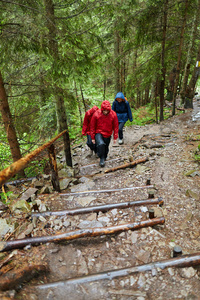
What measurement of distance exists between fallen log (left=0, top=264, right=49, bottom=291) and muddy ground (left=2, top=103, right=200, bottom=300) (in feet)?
0.25

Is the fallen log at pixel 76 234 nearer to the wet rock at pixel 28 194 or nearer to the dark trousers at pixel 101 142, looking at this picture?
the wet rock at pixel 28 194

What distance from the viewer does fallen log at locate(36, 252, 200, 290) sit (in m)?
2.20

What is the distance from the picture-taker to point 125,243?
295 centimetres

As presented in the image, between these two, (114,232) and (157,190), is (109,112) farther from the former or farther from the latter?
(114,232)

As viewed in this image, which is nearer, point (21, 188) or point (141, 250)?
point (141, 250)

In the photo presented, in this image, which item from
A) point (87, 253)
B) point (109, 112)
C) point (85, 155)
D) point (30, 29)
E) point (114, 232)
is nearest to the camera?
point (87, 253)

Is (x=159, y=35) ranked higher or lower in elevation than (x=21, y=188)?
higher

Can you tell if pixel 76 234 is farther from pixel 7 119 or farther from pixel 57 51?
pixel 57 51

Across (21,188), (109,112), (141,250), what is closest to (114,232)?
(141,250)

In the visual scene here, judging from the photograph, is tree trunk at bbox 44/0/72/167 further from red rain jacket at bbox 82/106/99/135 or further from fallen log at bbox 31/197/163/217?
fallen log at bbox 31/197/163/217

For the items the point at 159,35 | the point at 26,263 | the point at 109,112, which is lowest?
the point at 26,263

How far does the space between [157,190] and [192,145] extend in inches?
138

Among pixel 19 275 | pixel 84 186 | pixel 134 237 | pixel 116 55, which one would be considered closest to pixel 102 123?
pixel 84 186

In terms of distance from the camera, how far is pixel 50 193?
4.49 m
